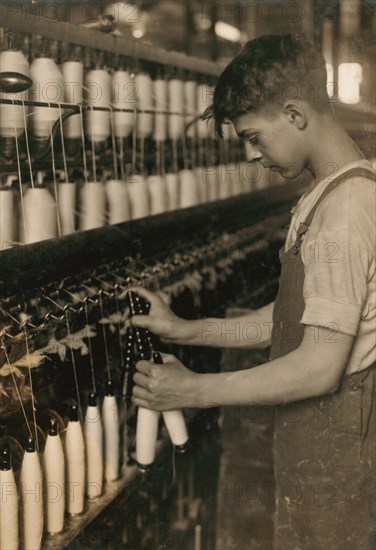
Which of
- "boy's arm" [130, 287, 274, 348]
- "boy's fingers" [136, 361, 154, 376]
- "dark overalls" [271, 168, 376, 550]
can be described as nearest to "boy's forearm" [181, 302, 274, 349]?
"boy's arm" [130, 287, 274, 348]

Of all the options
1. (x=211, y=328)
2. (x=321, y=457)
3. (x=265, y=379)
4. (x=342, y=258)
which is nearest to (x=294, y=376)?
(x=265, y=379)

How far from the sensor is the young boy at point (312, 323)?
54.1 inches

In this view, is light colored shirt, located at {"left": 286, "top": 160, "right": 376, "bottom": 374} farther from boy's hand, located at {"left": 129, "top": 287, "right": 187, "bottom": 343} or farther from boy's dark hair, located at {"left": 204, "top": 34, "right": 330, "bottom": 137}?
boy's hand, located at {"left": 129, "top": 287, "right": 187, "bottom": 343}

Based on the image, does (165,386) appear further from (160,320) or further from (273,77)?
(273,77)

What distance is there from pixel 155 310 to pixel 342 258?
63 cm

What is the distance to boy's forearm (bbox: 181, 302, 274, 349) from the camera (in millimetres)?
1844

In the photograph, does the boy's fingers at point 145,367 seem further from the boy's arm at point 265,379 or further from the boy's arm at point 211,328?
the boy's arm at point 211,328

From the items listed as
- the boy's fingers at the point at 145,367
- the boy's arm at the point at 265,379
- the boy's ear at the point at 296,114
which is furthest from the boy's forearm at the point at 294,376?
the boy's ear at the point at 296,114

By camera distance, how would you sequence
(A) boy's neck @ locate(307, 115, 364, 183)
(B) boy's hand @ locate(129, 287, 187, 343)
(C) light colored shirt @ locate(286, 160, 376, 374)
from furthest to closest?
1. (B) boy's hand @ locate(129, 287, 187, 343)
2. (A) boy's neck @ locate(307, 115, 364, 183)
3. (C) light colored shirt @ locate(286, 160, 376, 374)

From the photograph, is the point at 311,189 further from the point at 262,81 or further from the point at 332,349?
the point at 332,349

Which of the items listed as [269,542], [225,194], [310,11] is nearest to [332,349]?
[269,542]

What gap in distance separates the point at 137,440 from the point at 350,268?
2.53ft

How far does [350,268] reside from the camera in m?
1.36

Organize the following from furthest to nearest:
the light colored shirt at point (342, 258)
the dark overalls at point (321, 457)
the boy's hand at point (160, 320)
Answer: the boy's hand at point (160, 320) → the dark overalls at point (321, 457) → the light colored shirt at point (342, 258)
